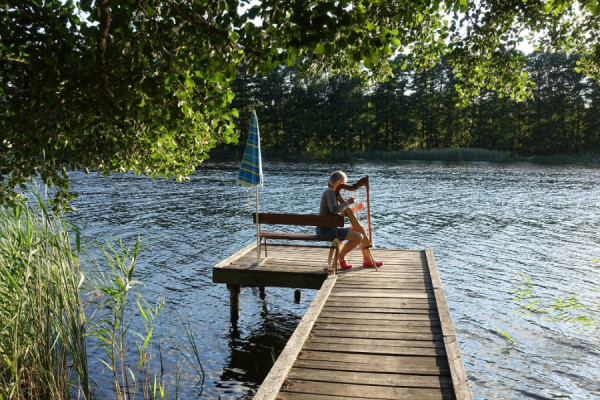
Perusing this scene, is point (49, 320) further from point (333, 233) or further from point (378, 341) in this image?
point (333, 233)

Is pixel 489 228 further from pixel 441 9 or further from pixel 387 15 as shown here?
pixel 387 15

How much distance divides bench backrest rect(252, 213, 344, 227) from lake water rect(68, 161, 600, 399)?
2.21m

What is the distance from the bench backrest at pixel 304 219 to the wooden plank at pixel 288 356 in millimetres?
1303

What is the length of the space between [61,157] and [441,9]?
599 centimetres

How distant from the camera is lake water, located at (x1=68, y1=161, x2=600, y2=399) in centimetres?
769

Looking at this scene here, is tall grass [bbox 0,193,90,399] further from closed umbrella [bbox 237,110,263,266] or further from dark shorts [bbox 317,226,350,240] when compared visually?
dark shorts [bbox 317,226,350,240]

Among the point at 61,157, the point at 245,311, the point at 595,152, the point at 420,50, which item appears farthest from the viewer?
the point at 595,152

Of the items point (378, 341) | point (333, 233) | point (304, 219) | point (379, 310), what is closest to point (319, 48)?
point (378, 341)

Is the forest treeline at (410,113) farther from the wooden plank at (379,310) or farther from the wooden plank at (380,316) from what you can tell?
the wooden plank at (380,316)

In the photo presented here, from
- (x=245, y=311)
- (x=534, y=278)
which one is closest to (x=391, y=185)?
(x=534, y=278)

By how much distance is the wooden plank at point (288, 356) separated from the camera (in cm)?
454

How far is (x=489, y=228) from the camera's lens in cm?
1883

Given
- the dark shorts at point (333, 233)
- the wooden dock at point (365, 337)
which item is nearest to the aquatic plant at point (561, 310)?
the wooden dock at point (365, 337)

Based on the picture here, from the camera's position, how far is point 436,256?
48.1 ft
